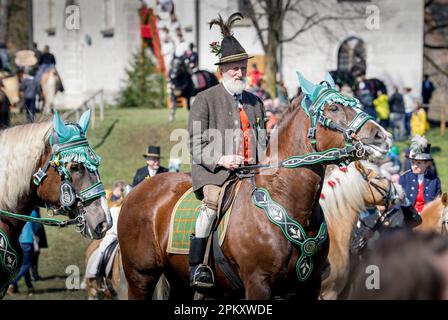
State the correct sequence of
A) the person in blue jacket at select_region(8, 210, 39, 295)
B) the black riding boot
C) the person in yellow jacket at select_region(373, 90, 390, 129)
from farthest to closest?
the person in yellow jacket at select_region(373, 90, 390, 129) → the person in blue jacket at select_region(8, 210, 39, 295) → the black riding boot

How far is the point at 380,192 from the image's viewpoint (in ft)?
32.0

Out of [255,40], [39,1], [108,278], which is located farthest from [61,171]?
[39,1]

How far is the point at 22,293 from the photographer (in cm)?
1327

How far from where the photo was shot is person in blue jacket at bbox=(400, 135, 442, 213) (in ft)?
32.0

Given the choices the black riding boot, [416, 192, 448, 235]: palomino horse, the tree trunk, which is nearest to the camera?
the black riding boot

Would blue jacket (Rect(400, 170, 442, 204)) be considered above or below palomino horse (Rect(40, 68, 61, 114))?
below

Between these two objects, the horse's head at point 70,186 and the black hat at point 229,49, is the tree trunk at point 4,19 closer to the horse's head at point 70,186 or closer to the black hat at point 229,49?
the black hat at point 229,49

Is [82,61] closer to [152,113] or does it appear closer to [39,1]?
[39,1]

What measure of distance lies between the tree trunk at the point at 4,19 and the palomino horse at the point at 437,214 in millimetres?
33433

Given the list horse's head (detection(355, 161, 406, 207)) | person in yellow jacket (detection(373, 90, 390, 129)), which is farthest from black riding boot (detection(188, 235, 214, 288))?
person in yellow jacket (detection(373, 90, 390, 129))

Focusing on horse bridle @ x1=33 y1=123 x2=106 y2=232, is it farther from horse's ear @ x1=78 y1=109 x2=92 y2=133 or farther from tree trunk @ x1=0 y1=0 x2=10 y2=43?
tree trunk @ x1=0 y1=0 x2=10 y2=43

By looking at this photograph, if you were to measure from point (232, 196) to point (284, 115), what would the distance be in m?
0.85

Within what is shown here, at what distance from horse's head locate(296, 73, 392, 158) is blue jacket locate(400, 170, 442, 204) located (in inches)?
132

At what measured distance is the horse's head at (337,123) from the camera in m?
6.53
